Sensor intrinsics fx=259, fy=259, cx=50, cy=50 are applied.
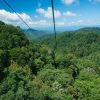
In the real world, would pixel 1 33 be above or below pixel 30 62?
above

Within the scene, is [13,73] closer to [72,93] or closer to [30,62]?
[72,93]

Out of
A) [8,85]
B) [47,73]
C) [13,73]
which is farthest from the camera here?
[47,73]

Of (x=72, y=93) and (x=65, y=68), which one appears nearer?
(x=72, y=93)

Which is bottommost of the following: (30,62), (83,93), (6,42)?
(83,93)

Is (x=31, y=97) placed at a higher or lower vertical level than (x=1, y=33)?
lower

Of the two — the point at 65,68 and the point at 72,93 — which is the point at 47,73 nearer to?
the point at 72,93

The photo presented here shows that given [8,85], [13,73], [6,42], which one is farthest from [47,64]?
[8,85]

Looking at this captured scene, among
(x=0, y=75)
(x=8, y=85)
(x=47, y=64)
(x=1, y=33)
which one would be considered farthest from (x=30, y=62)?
(x=8, y=85)

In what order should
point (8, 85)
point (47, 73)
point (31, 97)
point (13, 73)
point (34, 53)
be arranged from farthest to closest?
point (34, 53) < point (47, 73) < point (13, 73) < point (8, 85) < point (31, 97)

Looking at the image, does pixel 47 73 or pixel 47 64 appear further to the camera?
pixel 47 64
